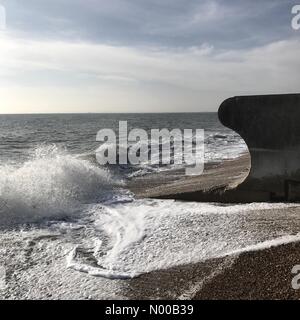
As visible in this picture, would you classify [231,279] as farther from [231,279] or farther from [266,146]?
[266,146]

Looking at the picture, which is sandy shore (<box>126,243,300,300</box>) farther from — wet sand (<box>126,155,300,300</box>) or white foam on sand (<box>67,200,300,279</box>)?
white foam on sand (<box>67,200,300,279</box>)

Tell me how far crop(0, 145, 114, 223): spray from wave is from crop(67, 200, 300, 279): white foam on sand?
3.88 ft

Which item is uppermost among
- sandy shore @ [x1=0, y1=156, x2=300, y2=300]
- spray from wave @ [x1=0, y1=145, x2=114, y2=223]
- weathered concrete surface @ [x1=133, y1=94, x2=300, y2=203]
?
weathered concrete surface @ [x1=133, y1=94, x2=300, y2=203]

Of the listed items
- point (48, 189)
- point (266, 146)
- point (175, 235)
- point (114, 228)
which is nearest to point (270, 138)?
point (266, 146)

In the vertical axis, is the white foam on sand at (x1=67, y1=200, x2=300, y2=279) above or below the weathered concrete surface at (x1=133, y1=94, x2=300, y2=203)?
below

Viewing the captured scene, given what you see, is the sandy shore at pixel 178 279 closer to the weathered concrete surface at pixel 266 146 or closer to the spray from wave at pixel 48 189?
the weathered concrete surface at pixel 266 146

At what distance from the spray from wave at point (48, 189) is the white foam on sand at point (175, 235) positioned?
1181mm

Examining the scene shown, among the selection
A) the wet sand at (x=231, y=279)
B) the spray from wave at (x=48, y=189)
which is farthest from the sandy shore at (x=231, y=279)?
the spray from wave at (x=48, y=189)

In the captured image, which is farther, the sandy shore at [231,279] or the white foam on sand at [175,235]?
the white foam on sand at [175,235]

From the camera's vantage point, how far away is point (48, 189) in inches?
286

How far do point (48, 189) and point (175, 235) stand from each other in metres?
3.51

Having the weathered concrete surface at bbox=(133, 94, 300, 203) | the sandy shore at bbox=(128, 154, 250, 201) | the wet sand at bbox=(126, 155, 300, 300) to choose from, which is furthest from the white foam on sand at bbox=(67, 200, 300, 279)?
the sandy shore at bbox=(128, 154, 250, 201)

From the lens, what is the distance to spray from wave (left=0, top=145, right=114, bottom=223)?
20.6ft

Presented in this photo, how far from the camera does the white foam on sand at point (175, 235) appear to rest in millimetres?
4000
